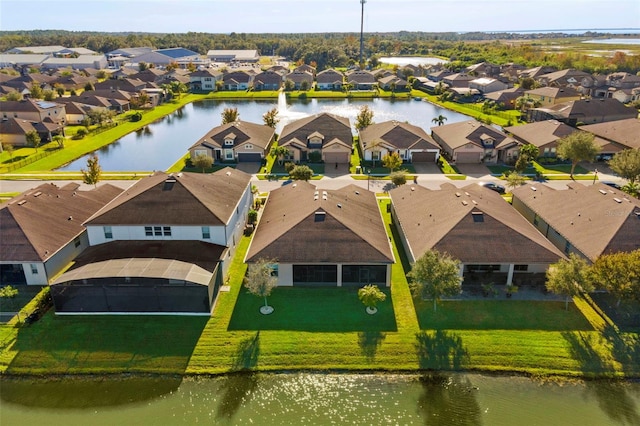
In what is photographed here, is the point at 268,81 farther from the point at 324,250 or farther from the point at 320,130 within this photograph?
the point at 324,250

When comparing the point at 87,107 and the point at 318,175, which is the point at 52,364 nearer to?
the point at 318,175

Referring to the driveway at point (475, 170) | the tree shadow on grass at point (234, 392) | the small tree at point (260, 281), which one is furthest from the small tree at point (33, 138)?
the driveway at point (475, 170)

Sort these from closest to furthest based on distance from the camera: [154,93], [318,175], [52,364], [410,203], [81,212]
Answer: [52,364], [81,212], [410,203], [318,175], [154,93]

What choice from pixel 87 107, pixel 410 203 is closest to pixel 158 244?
pixel 410 203

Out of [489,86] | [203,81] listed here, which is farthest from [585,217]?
[203,81]

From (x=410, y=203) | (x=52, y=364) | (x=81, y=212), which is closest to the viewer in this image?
(x=52, y=364)

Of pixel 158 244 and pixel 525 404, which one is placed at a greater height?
pixel 158 244
